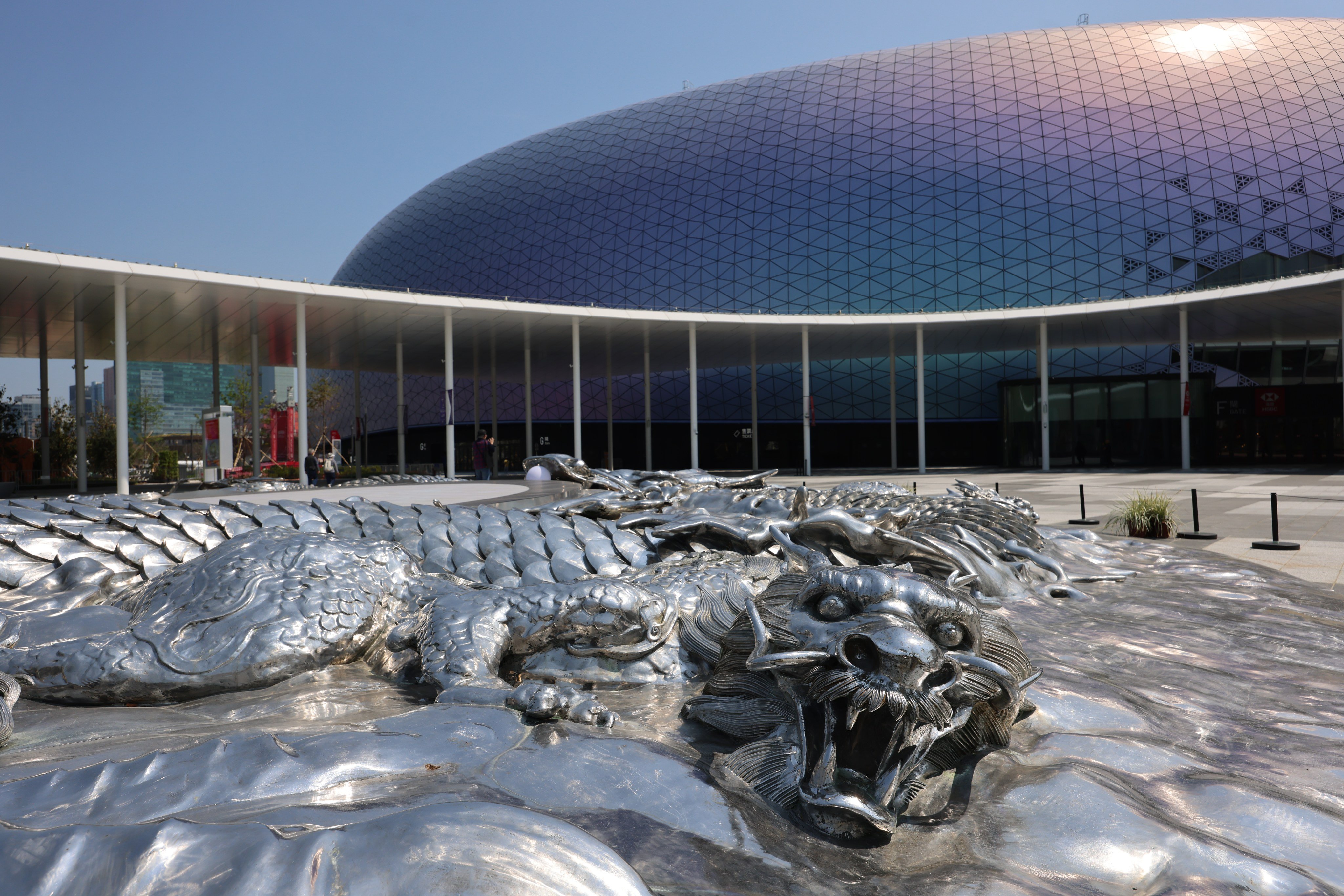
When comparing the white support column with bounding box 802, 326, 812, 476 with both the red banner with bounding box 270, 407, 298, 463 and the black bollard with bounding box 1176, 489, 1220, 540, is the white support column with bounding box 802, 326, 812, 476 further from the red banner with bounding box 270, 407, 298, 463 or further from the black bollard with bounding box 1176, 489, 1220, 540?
the red banner with bounding box 270, 407, 298, 463

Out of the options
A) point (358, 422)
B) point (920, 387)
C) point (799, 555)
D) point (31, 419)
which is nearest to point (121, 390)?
point (358, 422)

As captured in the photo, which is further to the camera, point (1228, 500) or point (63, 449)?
point (63, 449)

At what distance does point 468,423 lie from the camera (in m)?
47.8

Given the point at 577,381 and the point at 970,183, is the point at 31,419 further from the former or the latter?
the point at 970,183

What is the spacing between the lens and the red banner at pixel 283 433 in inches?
1687

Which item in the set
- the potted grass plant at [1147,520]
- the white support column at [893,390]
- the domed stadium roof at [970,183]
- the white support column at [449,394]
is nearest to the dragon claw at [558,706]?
the potted grass plant at [1147,520]

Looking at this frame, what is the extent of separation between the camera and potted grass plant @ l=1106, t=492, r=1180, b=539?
9.49m

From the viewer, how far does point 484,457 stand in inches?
1029

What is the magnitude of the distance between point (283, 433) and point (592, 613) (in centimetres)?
5031

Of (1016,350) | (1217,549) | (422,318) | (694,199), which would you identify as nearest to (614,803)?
(1217,549)

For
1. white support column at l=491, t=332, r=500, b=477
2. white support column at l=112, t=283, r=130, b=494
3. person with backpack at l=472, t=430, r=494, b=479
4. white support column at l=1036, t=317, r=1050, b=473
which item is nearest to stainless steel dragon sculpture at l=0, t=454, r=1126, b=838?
white support column at l=112, t=283, r=130, b=494

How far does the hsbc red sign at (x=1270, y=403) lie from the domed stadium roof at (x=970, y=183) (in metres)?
7.24

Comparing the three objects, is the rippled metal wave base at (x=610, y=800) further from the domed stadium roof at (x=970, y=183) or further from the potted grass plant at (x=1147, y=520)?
the domed stadium roof at (x=970, y=183)

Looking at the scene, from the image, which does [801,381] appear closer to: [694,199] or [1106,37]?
[694,199]
